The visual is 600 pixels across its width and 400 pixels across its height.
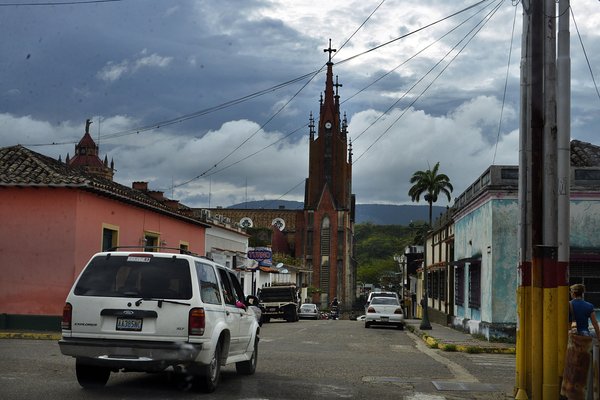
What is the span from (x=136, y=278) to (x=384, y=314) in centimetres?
2483

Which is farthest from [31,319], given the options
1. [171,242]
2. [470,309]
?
[470,309]

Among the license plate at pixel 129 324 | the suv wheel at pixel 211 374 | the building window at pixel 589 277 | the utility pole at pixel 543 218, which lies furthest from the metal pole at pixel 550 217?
the building window at pixel 589 277

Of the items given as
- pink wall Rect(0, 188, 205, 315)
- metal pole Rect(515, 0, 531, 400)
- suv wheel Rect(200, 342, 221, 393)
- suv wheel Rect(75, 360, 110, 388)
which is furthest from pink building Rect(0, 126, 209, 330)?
metal pole Rect(515, 0, 531, 400)

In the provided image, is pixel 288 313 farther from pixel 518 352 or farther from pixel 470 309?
pixel 518 352

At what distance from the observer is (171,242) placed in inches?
1272

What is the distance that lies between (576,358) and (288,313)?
A: 113ft

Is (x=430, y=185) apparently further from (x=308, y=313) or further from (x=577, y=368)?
(x=577, y=368)

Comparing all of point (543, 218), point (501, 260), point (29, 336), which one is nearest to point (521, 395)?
point (543, 218)

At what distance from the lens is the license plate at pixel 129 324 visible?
927 cm

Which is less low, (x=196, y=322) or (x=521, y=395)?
(x=196, y=322)

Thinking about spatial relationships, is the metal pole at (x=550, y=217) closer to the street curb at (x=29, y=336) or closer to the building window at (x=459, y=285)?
the street curb at (x=29, y=336)

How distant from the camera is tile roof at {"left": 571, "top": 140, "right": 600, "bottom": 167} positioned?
27578 mm

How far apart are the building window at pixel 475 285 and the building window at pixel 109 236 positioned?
12.5 metres

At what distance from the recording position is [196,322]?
9297 millimetres
